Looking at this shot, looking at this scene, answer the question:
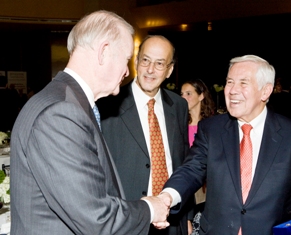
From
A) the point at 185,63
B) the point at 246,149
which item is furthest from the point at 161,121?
the point at 185,63

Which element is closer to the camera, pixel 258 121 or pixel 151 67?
pixel 258 121

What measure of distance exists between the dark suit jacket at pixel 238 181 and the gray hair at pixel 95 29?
3.20 feet

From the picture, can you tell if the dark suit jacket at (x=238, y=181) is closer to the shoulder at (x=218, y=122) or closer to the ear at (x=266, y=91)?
the shoulder at (x=218, y=122)

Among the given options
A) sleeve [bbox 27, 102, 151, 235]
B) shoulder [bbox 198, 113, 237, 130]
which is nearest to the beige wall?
shoulder [bbox 198, 113, 237, 130]

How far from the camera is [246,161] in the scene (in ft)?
6.63

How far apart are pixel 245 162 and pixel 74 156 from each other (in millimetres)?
1143

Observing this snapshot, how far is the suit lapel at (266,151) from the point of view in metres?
1.93

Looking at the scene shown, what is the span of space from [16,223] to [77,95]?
20.1 inches

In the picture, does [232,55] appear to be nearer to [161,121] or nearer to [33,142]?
[161,121]

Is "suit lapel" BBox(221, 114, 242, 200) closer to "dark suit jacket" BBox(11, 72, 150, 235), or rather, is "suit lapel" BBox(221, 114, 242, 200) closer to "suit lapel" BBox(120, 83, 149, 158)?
"suit lapel" BBox(120, 83, 149, 158)

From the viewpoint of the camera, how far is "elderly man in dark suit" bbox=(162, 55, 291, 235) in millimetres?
1921

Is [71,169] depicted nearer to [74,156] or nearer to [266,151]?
[74,156]

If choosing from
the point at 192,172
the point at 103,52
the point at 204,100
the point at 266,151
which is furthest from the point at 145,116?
the point at 204,100

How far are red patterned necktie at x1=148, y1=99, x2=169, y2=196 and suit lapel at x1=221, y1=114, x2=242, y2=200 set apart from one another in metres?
0.53
